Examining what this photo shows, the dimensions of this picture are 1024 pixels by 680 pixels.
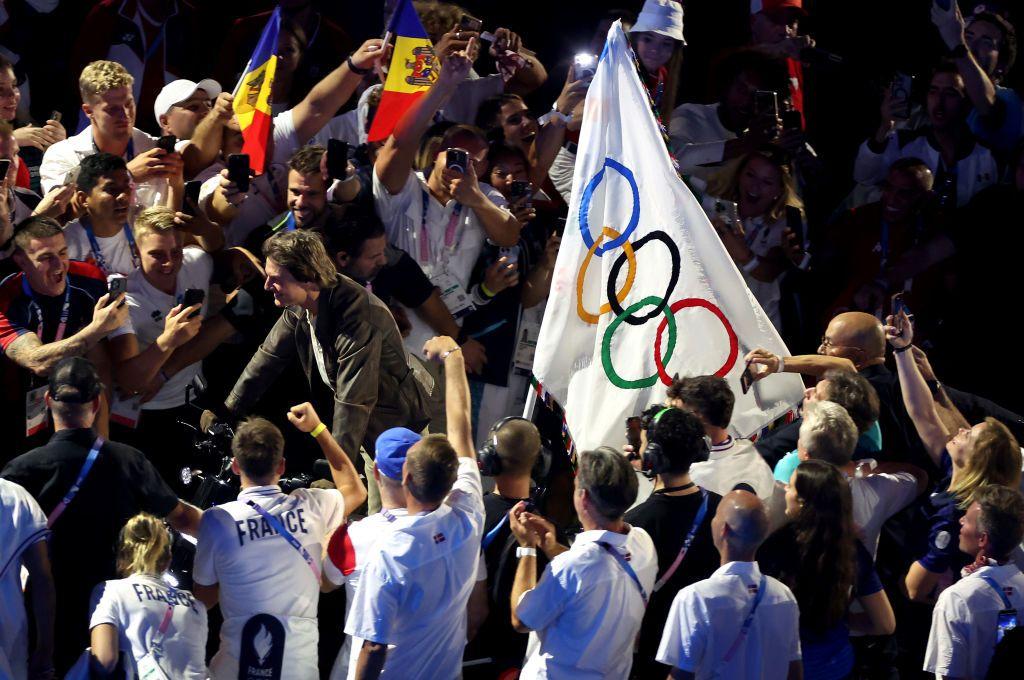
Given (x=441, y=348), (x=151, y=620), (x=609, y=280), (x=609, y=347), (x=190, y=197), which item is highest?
(x=190, y=197)

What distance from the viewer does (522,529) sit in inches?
189

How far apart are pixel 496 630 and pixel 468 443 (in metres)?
0.66

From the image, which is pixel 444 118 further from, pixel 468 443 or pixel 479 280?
pixel 468 443

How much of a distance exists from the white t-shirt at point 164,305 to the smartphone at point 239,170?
387 mm

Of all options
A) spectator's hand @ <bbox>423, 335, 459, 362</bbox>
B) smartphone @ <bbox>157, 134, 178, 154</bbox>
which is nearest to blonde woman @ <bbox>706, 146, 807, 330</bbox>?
spectator's hand @ <bbox>423, 335, 459, 362</bbox>

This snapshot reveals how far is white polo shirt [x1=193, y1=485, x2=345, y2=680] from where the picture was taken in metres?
4.87

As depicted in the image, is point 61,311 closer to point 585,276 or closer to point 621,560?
point 585,276

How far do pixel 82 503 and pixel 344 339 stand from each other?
4.34 ft

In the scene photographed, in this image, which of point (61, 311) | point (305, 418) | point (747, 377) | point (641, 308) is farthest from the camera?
point (641, 308)

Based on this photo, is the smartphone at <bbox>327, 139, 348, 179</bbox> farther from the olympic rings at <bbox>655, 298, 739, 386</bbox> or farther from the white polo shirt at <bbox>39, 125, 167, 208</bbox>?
the olympic rings at <bbox>655, 298, 739, 386</bbox>

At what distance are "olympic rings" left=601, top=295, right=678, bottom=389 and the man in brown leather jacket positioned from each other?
2.68ft

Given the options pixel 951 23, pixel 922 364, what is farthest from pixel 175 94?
pixel 951 23

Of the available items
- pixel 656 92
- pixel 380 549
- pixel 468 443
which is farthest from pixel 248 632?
pixel 656 92

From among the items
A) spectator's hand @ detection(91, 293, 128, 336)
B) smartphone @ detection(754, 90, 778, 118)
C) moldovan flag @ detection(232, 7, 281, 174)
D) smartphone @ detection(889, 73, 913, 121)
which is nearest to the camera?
spectator's hand @ detection(91, 293, 128, 336)
